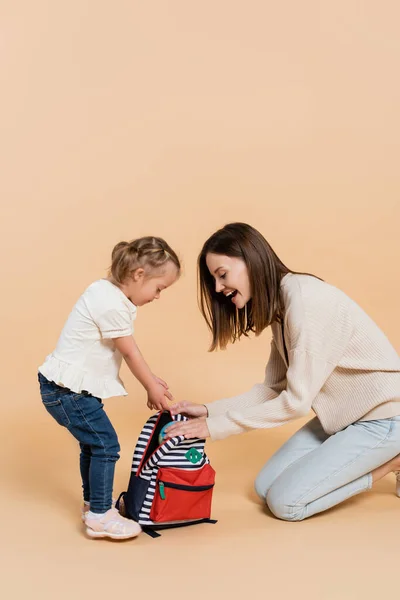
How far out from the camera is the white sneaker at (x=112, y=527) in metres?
3.07

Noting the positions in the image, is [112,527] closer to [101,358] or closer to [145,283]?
[101,358]

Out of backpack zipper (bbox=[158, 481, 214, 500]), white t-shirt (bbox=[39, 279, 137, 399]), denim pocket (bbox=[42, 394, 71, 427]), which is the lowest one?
backpack zipper (bbox=[158, 481, 214, 500])

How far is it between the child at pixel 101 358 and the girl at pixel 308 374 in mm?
288

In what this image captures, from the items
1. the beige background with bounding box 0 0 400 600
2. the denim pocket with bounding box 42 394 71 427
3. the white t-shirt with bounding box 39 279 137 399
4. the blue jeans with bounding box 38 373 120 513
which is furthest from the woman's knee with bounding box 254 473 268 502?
the beige background with bounding box 0 0 400 600

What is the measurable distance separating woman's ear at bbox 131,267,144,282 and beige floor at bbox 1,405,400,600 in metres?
1.05

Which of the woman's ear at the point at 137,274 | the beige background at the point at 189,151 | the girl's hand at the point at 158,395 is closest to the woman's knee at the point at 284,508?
the girl's hand at the point at 158,395

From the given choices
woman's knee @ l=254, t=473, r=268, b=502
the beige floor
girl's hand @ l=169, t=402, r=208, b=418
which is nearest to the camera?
the beige floor

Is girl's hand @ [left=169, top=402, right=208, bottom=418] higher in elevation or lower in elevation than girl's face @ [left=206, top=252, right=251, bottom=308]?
lower

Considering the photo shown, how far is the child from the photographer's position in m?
3.19

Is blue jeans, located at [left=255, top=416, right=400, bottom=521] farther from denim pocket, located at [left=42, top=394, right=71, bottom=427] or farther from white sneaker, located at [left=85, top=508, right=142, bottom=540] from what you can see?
denim pocket, located at [left=42, top=394, right=71, bottom=427]

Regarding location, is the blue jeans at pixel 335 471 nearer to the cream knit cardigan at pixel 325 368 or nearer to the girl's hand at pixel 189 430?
the cream knit cardigan at pixel 325 368

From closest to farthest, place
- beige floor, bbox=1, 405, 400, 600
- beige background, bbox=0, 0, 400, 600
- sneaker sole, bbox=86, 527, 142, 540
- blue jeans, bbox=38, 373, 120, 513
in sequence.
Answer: beige floor, bbox=1, 405, 400, 600 < sneaker sole, bbox=86, 527, 142, 540 < blue jeans, bbox=38, 373, 120, 513 < beige background, bbox=0, 0, 400, 600

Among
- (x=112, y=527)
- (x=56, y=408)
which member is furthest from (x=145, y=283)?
(x=112, y=527)

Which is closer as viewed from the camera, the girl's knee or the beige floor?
the beige floor
